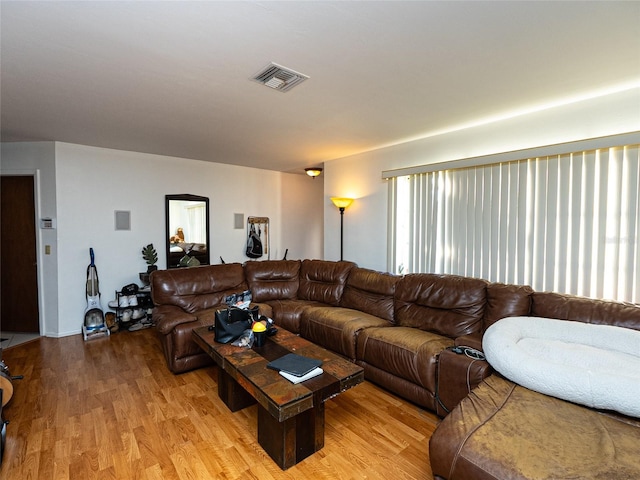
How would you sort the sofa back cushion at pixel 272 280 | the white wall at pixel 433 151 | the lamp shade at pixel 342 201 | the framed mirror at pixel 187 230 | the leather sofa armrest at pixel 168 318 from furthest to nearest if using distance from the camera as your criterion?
the framed mirror at pixel 187 230 → the lamp shade at pixel 342 201 → the sofa back cushion at pixel 272 280 → the leather sofa armrest at pixel 168 318 → the white wall at pixel 433 151

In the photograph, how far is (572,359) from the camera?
1.71 meters

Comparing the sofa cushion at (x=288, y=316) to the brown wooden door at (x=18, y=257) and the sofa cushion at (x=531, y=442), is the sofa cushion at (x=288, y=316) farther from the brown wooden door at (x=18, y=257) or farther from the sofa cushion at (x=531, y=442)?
the brown wooden door at (x=18, y=257)

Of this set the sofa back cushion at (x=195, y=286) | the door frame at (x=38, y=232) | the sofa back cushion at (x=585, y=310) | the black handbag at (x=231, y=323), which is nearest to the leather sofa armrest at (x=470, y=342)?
the sofa back cushion at (x=585, y=310)

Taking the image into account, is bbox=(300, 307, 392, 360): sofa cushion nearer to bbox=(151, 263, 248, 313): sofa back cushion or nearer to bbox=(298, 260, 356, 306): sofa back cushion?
bbox=(298, 260, 356, 306): sofa back cushion

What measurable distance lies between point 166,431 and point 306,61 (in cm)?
258

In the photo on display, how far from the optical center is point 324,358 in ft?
6.98

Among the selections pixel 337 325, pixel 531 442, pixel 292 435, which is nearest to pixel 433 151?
pixel 337 325

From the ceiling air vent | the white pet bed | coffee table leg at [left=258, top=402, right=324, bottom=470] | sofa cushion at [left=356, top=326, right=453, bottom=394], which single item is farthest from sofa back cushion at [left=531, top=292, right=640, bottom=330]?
the ceiling air vent

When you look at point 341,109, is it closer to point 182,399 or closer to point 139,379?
point 182,399

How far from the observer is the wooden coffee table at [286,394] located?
5.42ft

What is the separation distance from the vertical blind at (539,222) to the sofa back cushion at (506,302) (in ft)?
1.25

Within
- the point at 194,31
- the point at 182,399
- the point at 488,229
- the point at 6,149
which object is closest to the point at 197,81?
the point at 194,31

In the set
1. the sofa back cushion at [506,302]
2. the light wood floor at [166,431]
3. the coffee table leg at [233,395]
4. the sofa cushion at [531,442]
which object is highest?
the sofa back cushion at [506,302]

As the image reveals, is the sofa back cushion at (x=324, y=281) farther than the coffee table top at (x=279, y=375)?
Yes
